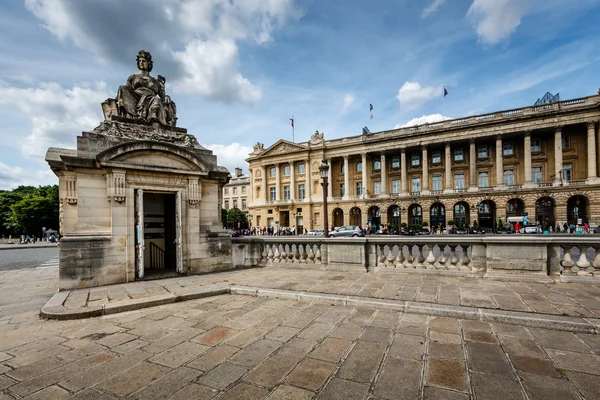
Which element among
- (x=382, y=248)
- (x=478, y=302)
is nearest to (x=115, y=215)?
(x=382, y=248)

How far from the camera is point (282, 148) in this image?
58.1 meters

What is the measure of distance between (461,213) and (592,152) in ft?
56.7

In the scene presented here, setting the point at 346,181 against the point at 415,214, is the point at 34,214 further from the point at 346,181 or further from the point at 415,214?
the point at 415,214

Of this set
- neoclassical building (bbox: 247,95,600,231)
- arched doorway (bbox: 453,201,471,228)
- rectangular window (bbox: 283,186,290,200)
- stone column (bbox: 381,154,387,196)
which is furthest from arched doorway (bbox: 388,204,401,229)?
rectangular window (bbox: 283,186,290,200)

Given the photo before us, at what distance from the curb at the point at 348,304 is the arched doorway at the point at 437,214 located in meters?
45.5

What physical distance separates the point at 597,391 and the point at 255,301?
184 inches

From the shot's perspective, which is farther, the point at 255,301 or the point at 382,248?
the point at 382,248

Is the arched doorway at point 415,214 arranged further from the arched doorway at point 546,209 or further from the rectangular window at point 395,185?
the arched doorway at point 546,209

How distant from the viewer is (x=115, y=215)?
7.29 meters

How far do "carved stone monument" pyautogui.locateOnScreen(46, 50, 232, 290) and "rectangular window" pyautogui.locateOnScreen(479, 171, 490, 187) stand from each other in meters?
48.1

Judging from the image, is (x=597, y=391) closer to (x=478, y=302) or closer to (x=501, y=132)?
(x=478, y=302)

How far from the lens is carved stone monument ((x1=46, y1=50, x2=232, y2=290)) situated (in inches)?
277

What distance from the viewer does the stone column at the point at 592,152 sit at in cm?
3678

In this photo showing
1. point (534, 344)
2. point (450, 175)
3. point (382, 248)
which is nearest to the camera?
point (534, 344)
